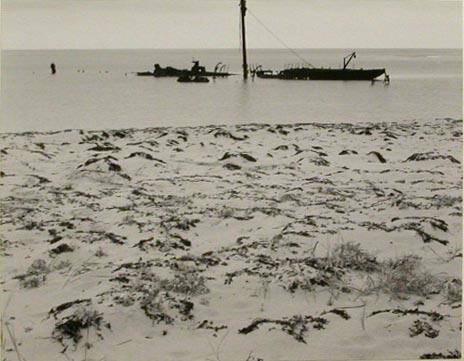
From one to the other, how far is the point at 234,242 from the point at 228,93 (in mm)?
642

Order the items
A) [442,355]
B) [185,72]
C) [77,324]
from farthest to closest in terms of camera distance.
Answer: [185,72]
[442,355]
[77,324]

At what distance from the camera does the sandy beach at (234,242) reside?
1.80 metres

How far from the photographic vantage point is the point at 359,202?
6.80ft

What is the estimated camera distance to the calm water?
2.06m

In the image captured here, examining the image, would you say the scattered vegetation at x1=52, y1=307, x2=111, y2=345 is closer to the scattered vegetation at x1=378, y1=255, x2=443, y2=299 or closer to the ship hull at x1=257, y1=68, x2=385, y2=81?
the scattered vegetation at x1=378, y1=255, x2=443, y2=299

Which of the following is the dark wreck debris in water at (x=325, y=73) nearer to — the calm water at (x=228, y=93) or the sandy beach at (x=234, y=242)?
the calm water at (x=228, y=93)

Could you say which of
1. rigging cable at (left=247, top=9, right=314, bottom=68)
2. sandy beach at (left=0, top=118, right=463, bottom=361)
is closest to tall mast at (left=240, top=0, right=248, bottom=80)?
rigging cable at (left=247, top=9, right=314, bottom=68)

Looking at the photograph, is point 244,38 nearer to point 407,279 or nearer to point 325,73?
point 325,73

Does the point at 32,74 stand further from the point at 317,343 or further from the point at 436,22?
the point at 436,22

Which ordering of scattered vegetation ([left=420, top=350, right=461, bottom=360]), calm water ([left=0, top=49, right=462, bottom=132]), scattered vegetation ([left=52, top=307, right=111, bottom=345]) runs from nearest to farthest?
1. scattered vegetation ([left=52, top=307, right=111, bottom=345])
2. scattered vegetation ([left=420, top=350, right=461, bottom=360])
3. calm water ([left=0, top=49, right=462, bottom=132])

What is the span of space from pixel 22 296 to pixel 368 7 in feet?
5.64

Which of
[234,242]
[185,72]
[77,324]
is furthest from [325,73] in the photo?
[77,324]

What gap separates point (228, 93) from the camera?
86.4 inches

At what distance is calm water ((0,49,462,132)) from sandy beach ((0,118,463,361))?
0.06 m
